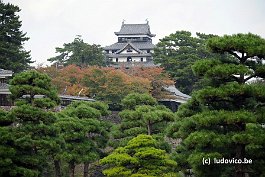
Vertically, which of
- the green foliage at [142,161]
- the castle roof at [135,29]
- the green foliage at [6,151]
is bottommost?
the green foliage at [142,161]

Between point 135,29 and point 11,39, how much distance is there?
30.4 m

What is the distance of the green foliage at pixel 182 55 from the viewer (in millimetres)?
38000

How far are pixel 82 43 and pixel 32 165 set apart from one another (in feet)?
83.8

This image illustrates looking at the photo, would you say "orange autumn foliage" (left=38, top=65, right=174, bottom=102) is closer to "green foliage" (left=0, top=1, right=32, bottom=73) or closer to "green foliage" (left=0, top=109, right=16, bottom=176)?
"green foliage" (left=0, top=1, right=32, bottom=73)

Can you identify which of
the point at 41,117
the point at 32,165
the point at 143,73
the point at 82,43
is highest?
the point at 82,43

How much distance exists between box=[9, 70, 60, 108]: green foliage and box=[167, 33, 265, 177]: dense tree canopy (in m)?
6.10

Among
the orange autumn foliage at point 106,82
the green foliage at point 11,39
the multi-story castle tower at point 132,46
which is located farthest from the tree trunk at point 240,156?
the multi-story castle tower at point 132,46

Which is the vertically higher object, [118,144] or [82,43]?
[82,43]

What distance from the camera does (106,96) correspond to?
3041cm

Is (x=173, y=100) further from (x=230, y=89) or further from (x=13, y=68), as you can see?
(x=230, y=89)

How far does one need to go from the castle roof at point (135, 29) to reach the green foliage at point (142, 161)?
142 ft

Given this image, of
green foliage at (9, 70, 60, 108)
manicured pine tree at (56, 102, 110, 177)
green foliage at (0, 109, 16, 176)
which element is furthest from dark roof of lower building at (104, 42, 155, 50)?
green foliage at (0, 109, 16, 176)

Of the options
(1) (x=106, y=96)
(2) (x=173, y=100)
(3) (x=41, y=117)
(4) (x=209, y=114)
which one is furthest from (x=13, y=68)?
(4) (x=209, y=114)

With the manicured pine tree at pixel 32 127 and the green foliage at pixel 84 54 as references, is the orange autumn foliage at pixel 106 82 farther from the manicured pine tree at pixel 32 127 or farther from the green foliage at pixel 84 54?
the manicured pine tree at pixel 32 127
